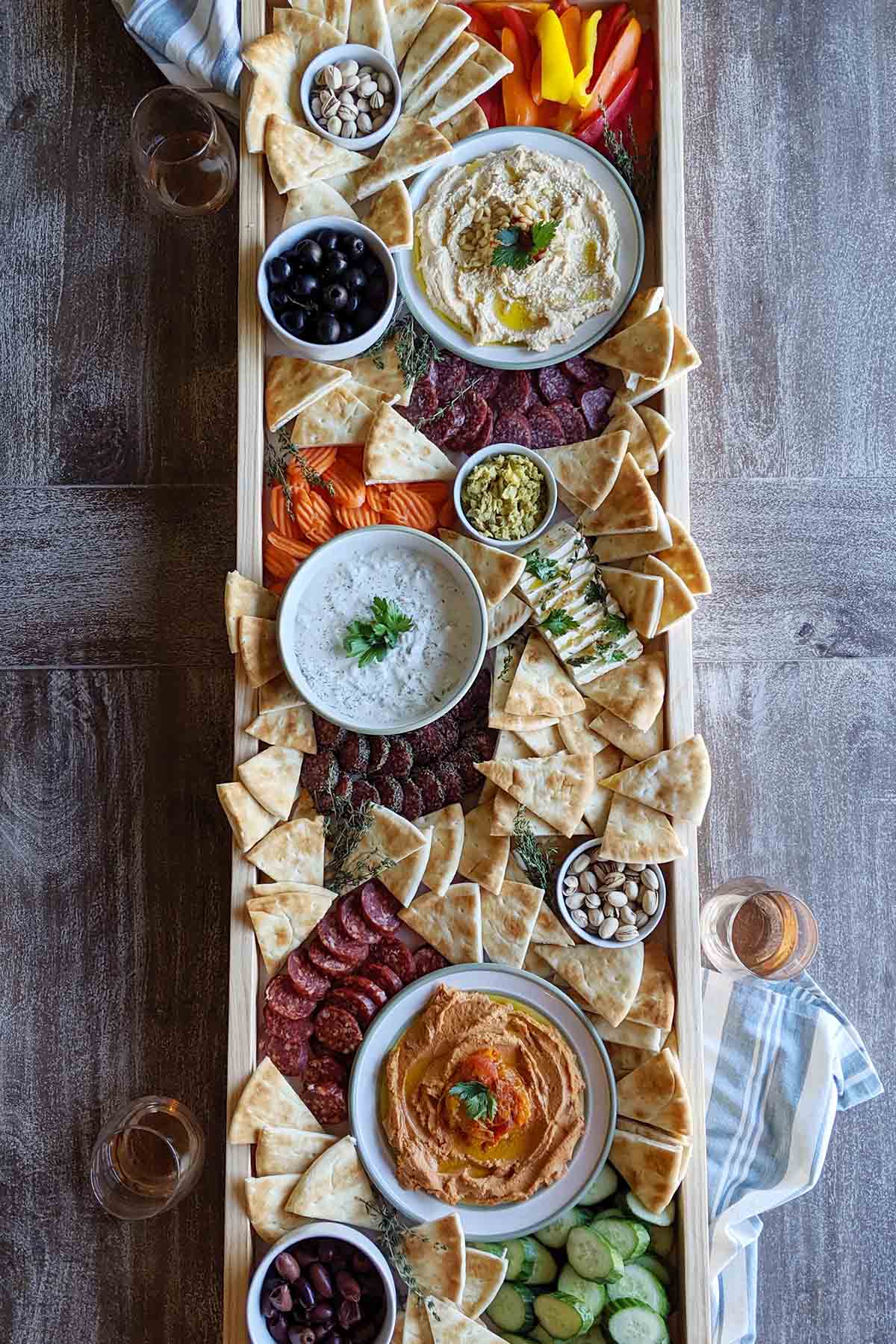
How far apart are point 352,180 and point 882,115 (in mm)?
1527

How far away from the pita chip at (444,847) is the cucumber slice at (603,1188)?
0.70 meters

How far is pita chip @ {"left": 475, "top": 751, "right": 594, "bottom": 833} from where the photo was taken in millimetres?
2359

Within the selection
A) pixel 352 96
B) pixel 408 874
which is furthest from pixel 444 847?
pixel 352 96

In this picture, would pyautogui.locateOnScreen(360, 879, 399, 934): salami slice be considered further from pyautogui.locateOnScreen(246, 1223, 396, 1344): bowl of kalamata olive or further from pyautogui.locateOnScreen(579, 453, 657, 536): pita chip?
pyautogui.locateOnScreen(579, 453, 657, 536): pita chip

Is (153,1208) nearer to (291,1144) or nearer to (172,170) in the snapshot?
(291,1144)

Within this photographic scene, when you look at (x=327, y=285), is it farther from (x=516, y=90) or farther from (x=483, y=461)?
(x=516, y=90)

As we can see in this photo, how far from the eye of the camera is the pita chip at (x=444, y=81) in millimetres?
2432

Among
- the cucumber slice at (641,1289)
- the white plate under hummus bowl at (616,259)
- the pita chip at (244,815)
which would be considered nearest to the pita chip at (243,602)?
the pita chip at (244,815)

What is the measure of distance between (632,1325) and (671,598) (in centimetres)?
153

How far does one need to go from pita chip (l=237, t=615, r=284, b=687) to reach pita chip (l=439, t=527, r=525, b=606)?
44cm

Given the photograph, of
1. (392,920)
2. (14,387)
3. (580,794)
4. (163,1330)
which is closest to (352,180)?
(14,387)

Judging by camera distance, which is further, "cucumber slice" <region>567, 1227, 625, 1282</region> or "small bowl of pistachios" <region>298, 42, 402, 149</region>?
"small bowl of pistachios" <region>298, 42, 402, 149</region>

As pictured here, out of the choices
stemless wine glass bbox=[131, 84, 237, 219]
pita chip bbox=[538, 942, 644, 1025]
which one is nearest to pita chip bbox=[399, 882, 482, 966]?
pita chip bbox=[538, 942, 644, 1025]

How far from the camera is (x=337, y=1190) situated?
2297 mm
